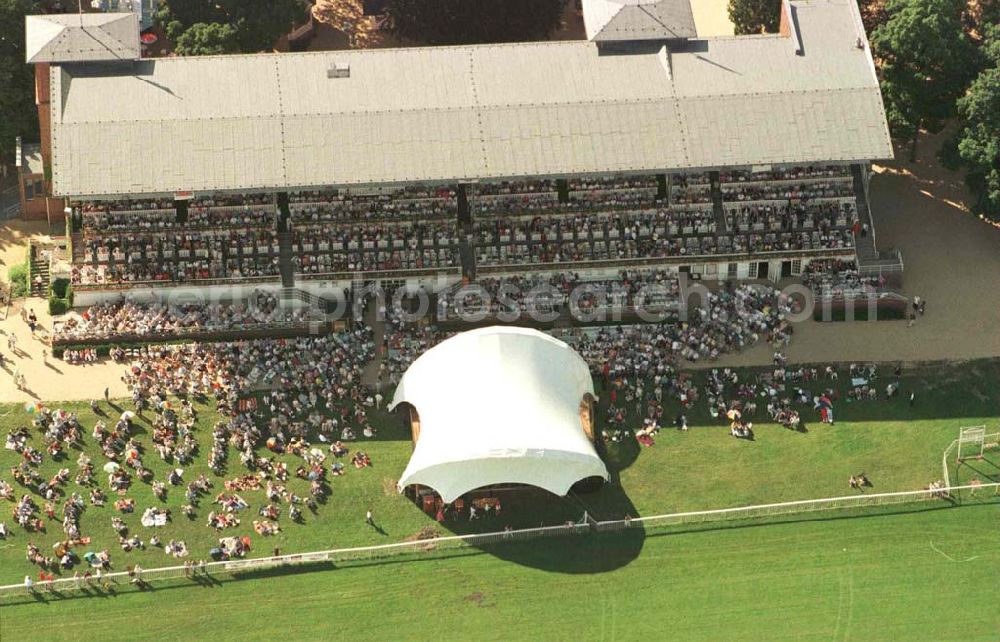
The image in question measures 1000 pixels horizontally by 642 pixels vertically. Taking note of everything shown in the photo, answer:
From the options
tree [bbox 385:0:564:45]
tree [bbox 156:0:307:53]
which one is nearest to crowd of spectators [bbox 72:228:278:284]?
tree [bbox 156:0:307:53]

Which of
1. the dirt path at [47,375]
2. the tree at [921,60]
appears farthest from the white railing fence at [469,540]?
the tree at [921,60]

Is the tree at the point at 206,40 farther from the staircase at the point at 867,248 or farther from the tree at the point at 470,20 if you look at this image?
the staircase at the point at 867,248

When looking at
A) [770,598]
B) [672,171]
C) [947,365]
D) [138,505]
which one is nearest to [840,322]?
[947,365]

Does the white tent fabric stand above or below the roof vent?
below

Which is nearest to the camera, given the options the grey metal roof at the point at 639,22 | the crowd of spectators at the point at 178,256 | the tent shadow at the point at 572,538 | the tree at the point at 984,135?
the tent shadow at the point at 572,538

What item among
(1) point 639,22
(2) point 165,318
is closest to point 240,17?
(2) point 165,318

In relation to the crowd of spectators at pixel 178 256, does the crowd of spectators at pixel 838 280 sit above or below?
below

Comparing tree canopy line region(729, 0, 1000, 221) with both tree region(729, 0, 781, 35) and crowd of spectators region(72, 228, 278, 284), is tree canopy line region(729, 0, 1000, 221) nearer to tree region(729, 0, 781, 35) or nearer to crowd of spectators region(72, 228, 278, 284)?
tree region(729, 0, 781, 35)
